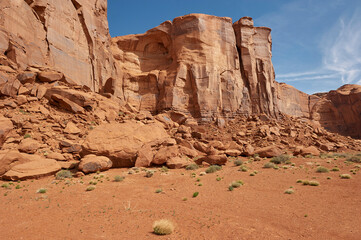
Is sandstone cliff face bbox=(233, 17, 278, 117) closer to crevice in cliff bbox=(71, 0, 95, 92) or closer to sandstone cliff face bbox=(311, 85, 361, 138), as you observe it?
crevice in cliff bbox=(71, 0, 95, 92)

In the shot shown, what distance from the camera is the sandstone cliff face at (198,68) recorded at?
3172cm

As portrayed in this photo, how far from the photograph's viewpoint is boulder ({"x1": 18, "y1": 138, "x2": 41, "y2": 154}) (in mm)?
12531

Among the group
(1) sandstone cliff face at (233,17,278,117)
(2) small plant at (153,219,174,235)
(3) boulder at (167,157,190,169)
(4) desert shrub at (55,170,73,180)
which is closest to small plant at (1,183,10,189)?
(4) desert shrub at (55,170,73,180)

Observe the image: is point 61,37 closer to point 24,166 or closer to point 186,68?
point 24,166

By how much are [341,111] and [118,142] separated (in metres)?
67.8

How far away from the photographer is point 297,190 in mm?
9312

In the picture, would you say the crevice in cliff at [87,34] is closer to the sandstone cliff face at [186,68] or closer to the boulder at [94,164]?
the sandstone cliff face at [186,68]

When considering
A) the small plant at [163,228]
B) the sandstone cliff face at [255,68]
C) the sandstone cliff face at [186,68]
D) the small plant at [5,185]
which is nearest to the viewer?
the small plant at [163,228]

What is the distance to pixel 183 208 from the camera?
7453 mm

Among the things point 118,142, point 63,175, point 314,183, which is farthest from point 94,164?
point 314,183

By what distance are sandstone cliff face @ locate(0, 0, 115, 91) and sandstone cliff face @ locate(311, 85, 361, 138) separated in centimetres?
6000

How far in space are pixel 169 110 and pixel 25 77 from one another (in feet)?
58.6

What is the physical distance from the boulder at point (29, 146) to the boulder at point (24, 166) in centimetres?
82

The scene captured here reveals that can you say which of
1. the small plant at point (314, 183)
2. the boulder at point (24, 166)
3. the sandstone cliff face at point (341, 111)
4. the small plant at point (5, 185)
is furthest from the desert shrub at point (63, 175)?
the sandstone cliff face at point (341, 111)
